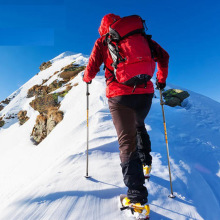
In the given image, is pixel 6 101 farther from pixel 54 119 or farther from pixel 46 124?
pixel 54 119

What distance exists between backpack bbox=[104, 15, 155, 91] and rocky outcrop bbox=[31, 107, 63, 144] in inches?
333

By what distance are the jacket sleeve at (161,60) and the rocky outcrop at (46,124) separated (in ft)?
26.3

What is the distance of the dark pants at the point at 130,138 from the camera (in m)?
2.03

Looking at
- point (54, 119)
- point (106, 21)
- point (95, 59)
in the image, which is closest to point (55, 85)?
point (54, 119)

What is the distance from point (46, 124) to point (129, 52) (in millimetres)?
10012

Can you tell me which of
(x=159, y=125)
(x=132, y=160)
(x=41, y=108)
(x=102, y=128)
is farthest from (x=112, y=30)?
(x=41, y=108)

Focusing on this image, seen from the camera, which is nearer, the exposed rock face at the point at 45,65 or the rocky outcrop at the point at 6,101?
the rocky outcrop at the point at 6,101

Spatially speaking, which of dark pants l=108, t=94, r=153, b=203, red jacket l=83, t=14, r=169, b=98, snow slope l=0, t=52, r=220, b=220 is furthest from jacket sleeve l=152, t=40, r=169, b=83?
snow slope l=0, t=52, r=220, b=220

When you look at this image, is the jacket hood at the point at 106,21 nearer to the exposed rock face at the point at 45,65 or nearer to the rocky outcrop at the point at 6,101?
the rocky outcrop at the point at 6,101

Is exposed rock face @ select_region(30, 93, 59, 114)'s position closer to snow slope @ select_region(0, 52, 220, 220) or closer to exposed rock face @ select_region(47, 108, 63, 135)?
exposed rock face @ select_region(47, 108, 63, 135)

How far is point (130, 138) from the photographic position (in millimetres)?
2189

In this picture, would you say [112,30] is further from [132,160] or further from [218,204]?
[218,204]

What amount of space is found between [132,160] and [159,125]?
3.65 metres

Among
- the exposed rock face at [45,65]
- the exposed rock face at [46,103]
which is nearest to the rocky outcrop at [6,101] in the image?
the exposed rock face at [45,65]
